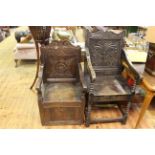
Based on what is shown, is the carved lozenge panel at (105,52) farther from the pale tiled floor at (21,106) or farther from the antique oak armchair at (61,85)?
the pale tiled floor at (21,106)

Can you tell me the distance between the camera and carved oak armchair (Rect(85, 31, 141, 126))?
1.91 m

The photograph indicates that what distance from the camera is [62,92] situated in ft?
6.66

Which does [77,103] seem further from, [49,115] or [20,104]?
[20,104]

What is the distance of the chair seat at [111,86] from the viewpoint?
6.29 ft

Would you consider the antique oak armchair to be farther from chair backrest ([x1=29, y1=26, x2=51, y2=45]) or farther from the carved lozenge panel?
chair backrest ([x1=29, y1=26, x2=51, y2=45])

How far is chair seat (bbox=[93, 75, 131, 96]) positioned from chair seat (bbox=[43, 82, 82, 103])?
22 centimetres

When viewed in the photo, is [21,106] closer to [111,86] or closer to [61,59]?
[61,59]

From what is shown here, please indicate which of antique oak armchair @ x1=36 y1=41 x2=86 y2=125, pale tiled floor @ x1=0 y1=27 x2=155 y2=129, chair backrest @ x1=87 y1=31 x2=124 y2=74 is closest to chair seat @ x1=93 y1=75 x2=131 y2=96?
chair backrest @ x1=87 y1=31 x2=124 y2=74
